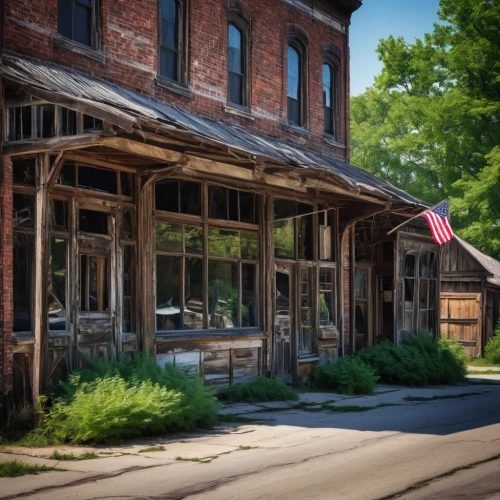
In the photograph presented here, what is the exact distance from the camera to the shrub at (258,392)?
615 inches

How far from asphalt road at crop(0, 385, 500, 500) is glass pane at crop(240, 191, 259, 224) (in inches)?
195

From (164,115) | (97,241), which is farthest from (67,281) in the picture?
(164,115)

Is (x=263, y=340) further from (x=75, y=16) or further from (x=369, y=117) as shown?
(x=369, y=117)

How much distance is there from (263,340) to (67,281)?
17.6 feet

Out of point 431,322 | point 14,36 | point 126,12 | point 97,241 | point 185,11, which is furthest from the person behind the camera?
point 431,322

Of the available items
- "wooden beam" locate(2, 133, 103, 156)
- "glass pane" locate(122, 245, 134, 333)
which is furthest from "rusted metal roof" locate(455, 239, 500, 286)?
"wooden beam" locate(2, 133, 103, 156)

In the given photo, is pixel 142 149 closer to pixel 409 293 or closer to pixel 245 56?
pixel 245 56

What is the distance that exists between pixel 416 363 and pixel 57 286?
30.9 ft

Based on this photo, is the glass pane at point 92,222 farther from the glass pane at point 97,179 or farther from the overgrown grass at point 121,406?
the overgrown grass at point 121,406

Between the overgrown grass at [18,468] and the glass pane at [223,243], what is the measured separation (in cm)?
745

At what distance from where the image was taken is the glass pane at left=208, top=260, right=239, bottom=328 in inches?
647

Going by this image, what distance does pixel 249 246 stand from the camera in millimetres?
17422

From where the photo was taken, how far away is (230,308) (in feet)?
55.5

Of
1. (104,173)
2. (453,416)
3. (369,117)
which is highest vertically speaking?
(369,117)
